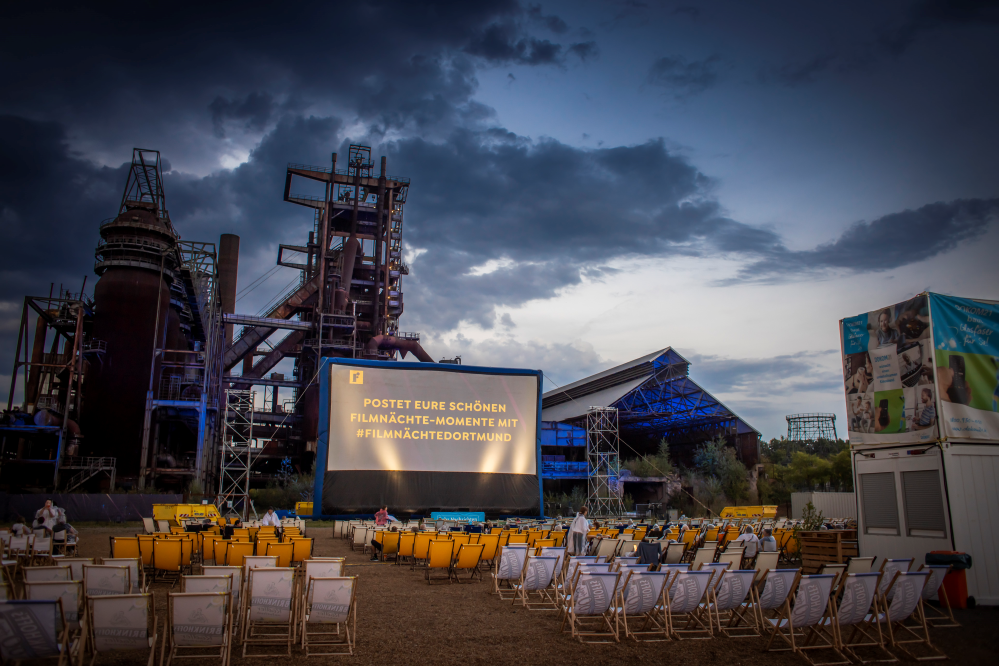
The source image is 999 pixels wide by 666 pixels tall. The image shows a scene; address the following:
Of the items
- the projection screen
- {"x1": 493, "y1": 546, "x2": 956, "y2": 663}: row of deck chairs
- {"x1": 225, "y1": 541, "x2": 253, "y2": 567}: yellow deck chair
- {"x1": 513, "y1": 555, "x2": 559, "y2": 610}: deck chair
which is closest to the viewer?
{"x1": 493, "y1": 546, "x2": 956, "y2": 663}: row of deck chairs

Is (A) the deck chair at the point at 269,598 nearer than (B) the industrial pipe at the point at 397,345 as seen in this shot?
Yes

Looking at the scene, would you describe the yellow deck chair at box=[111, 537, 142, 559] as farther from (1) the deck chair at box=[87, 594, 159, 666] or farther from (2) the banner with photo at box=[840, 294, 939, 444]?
(2) the banner with photo at box=[840, 294, 939, 444]

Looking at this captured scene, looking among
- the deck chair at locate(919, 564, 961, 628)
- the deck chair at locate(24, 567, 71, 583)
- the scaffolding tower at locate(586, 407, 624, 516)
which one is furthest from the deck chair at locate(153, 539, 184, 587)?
the scaffolding tower at locate(586, 407, 624, 516)

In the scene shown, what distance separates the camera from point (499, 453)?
19.7 meters

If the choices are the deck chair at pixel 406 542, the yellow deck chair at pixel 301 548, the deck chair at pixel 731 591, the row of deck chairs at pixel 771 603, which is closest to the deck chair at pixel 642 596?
the row of deck chairs at pixel 771 603

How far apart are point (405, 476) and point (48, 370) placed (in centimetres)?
2614

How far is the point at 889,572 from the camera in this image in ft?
21.0

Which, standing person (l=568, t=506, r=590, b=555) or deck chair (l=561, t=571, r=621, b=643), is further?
standing person (l=568, t=506, r=590, b=555)

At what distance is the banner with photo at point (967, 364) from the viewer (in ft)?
28.1

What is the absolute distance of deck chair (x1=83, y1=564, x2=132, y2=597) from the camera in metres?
5.68

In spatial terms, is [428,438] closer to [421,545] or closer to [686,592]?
[421,545]

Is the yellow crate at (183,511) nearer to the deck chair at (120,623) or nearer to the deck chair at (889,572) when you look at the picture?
the deck chair at (120,623)

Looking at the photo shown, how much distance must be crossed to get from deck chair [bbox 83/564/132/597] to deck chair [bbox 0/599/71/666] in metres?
1.59

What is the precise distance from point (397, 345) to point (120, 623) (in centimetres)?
3691
